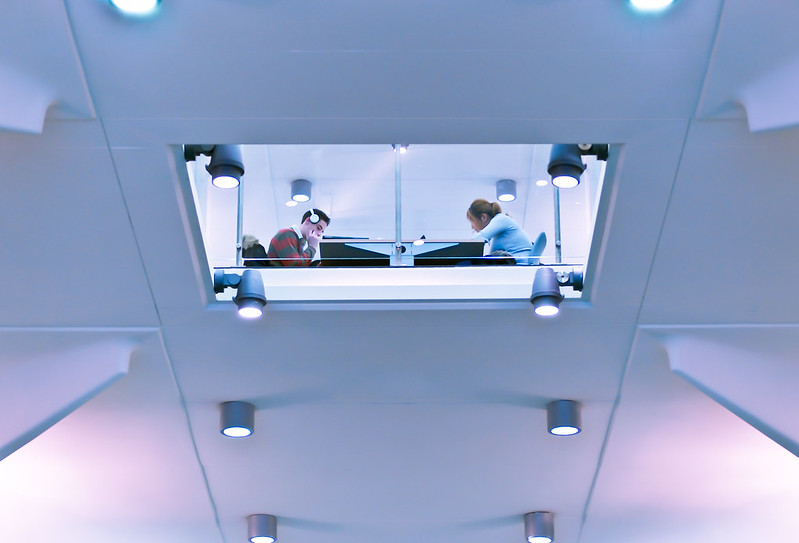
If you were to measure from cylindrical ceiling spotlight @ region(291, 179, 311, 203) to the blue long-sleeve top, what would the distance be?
1.66 m

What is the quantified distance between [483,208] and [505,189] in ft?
1.73

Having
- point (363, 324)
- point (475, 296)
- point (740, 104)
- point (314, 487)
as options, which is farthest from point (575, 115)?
point (314, 487)

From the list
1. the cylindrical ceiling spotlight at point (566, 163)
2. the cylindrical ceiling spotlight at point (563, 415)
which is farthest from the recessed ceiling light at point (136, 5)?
the cylindrical ceiling spotlight at point (563, 415)

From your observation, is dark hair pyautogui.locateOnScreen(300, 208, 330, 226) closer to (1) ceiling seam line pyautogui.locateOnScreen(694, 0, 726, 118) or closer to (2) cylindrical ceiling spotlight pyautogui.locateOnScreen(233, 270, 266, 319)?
(2) cylindrical ceiling spotlight pyautogui.locateOnScreen(233, 270, 266, 319)

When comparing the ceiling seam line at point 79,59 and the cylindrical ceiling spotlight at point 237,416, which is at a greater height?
the ceiling seam line at point 79,59

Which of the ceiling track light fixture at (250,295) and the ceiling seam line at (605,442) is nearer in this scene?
the ceiling track light fixture at (250,295)

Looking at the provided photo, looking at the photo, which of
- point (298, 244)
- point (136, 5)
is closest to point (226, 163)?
point (298, 244)

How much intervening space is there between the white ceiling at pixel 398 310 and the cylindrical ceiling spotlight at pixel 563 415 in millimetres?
153

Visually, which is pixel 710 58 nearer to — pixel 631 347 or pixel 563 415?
pixel 631 347

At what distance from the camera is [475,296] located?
8.72m

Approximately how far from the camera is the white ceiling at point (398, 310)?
639 centimetres

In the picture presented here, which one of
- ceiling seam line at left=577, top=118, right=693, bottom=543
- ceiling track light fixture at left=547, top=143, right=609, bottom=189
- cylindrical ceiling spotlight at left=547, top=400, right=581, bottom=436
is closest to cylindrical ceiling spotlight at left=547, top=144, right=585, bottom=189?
ceiling track light fixture at left=547, top=143, right=609, bottom=189

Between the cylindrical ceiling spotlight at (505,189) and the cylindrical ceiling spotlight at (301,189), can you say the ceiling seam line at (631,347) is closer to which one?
the cylindrical ceiling spotlight at (505,189)

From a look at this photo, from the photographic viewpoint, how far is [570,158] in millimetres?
7406
